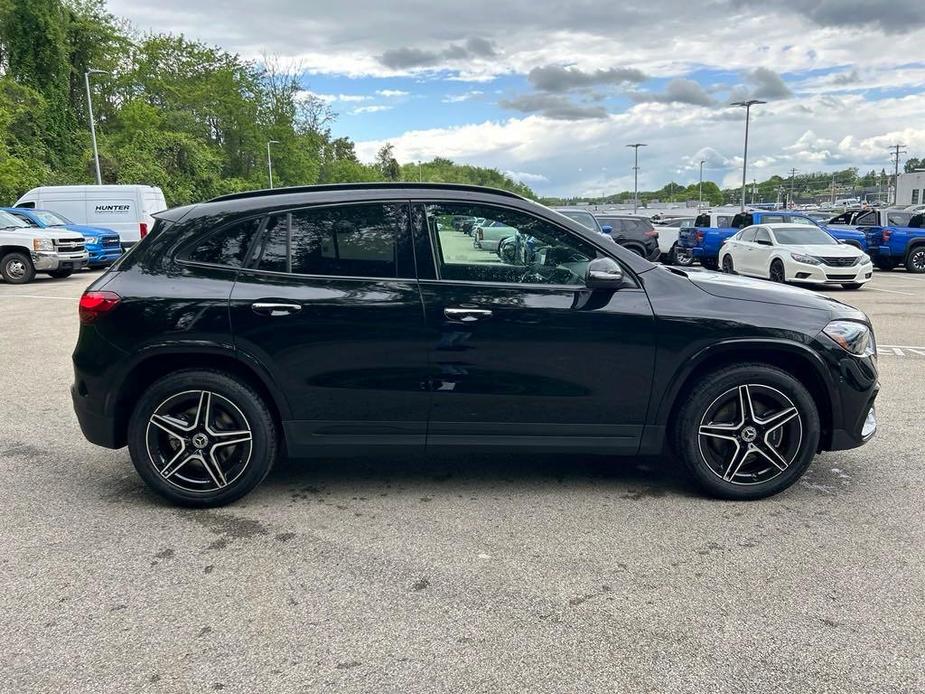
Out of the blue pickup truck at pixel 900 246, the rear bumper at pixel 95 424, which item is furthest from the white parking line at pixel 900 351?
the blue pickup truck at pixel 900 246

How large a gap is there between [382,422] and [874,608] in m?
2.44

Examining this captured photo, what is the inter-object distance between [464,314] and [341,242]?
0.80 metres

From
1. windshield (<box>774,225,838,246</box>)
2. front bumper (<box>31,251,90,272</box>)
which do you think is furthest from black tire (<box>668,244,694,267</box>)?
front bumper (<box>31,251,90,272</box>)

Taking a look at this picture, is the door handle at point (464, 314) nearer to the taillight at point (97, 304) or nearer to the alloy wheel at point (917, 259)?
the taillight at point (97, 304)

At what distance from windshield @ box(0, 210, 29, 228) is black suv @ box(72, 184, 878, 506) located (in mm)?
15003

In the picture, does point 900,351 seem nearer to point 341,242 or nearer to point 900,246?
point 341,242

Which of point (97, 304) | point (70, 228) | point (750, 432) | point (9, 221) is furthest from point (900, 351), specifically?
point (9, 221)

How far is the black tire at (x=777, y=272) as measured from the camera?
15606 mm

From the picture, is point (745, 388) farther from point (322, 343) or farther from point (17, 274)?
point (17, 274)

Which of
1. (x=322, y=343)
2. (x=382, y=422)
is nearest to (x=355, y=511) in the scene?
(x=382, y=422)

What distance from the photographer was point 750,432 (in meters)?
3.93

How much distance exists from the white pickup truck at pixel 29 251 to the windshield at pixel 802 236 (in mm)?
16267

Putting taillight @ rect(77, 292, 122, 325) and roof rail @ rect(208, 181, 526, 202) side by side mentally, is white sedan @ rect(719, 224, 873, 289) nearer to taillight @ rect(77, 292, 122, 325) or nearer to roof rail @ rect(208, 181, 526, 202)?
roof rail @ rect(208, 181, 526, 202)

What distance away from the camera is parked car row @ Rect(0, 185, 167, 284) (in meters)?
16.0
